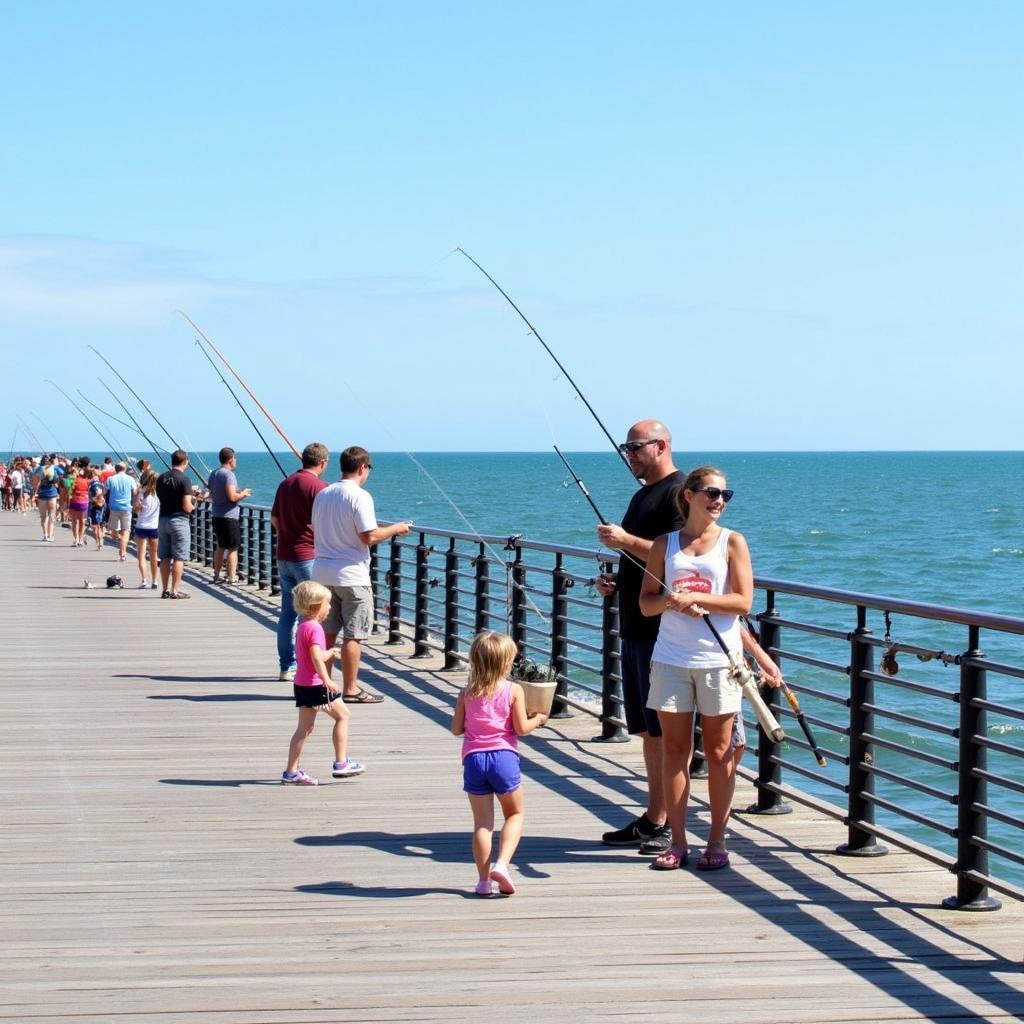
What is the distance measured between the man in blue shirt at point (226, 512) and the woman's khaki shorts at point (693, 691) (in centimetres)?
1300

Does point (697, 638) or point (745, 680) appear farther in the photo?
point (697, 638)

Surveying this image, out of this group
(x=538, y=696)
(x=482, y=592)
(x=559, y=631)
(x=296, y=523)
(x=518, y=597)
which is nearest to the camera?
(x=538, y=696)

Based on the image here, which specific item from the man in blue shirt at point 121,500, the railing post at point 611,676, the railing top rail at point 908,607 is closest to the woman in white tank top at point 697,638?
the railing top rail at point 908,607

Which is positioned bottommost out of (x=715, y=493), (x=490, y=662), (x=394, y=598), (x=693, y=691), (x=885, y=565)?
(x=885, y=565)

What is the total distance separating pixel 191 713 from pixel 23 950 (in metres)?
5.62

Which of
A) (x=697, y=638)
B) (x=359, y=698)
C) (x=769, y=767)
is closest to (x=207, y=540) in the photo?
(x=359, y=698)

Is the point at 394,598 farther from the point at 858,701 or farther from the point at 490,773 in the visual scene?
the point at 490,773

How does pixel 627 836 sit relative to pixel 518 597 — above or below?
below

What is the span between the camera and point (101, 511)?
32844 millimetres

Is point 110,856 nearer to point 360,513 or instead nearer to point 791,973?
point 791,973

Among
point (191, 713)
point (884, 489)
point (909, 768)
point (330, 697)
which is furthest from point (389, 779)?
point (884, 489)

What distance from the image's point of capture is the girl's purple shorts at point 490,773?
618cm

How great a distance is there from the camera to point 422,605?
13906 millimetres

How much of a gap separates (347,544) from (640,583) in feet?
13.4
